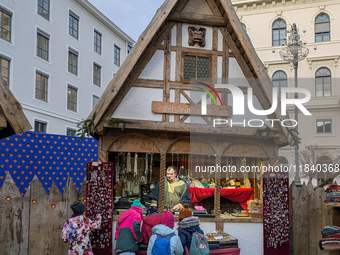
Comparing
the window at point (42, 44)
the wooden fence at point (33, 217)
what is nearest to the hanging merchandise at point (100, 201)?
the wooden fence at point (33, 217)

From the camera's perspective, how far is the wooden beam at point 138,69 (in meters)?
8.55

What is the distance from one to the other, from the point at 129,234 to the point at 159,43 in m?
4.86

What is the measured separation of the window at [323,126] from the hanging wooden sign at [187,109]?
74.7 ft

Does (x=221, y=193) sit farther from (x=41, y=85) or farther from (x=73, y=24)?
(x=73, y=24)

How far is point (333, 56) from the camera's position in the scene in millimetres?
29828

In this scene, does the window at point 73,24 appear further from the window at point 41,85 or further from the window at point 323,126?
the window at point 323,126

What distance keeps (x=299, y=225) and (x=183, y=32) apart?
558 centimetres

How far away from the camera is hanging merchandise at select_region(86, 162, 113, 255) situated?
300 inches

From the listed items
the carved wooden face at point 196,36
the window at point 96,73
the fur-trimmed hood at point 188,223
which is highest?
the window at point 96,73

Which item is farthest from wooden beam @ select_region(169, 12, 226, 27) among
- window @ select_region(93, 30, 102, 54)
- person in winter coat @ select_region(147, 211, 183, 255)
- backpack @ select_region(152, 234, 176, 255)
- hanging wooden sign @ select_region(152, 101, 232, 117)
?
window @ select_region(93, 30, 102, 54)

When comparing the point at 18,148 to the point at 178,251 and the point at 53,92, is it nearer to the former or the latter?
the point at 178,251

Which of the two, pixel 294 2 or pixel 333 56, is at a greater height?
pixel 294 2

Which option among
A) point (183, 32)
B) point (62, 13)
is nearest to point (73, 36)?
point (62, 13)

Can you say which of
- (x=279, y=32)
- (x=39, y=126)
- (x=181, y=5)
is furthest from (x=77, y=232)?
(x=279, y=32)
